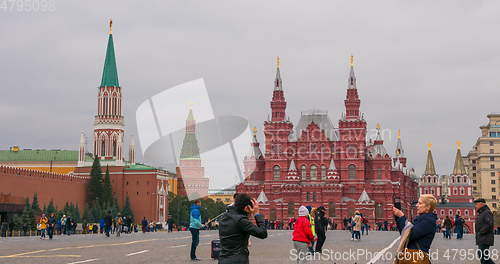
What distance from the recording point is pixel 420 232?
820 centimetres

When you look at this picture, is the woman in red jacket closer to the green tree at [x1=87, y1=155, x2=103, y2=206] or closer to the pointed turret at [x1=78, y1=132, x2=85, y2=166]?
the green tree at [x1=87, y1=155, x2=103, y2=206]

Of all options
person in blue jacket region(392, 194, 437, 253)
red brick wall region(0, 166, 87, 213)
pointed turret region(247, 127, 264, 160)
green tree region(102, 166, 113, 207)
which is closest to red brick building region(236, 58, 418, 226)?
pointed turret region(247, 127, 264, 160)

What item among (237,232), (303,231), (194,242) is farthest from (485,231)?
(237,232)

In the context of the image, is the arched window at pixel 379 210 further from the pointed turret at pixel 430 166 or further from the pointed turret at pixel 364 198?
the pointed turret at pixel 430 166

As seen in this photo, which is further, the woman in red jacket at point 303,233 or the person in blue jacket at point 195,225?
the person in blue jacket at point 195,225

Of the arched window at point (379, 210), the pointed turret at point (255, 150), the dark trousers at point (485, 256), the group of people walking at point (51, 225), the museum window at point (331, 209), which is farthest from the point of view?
the pointed turret at point (255, 150)

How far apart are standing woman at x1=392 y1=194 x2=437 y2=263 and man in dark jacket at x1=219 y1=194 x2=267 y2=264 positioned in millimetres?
1675

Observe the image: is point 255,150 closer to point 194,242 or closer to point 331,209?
point 331,209

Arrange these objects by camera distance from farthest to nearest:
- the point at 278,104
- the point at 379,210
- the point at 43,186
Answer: the point at 278,104, the point at 379,210, the point at 43,186

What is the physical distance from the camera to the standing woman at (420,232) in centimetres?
812

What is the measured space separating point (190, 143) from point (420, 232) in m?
131

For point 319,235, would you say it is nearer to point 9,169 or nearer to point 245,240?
point 245,240

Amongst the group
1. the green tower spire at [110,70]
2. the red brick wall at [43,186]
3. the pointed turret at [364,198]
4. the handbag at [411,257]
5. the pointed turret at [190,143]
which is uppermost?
the green tower spire at [110,70]

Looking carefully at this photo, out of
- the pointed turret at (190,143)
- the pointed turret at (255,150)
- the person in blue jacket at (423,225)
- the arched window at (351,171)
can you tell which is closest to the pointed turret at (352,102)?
the arched window at (351,171)
